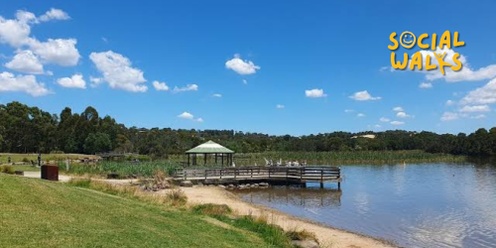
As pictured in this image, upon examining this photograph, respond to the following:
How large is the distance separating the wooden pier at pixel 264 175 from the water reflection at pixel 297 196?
145 centimetres

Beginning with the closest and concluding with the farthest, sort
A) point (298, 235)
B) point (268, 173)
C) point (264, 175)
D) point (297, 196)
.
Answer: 1. point (298, 235)
2. point (297, 196)
3. point (264, 175)
4. point (268, 173)

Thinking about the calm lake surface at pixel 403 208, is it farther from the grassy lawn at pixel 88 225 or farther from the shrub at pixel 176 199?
the grassy lawn at pixel 88 225

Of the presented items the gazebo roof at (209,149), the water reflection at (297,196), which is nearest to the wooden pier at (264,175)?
the water reflection at (297,196)

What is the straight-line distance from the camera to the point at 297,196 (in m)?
36.0

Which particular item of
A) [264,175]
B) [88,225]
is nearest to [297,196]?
[264,175]

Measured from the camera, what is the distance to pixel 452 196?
1476 inches

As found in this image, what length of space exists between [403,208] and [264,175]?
51.3ft

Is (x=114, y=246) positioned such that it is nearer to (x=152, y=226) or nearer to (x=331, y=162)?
(x=152, y=226)

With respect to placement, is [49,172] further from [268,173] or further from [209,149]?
[209,149]

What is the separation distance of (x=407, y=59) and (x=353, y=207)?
11.6 metres

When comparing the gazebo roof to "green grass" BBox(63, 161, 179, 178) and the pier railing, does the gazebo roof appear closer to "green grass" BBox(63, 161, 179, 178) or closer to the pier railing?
"green grass" BBox(63, 161, 179, 178)

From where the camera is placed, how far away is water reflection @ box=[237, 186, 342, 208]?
106ft

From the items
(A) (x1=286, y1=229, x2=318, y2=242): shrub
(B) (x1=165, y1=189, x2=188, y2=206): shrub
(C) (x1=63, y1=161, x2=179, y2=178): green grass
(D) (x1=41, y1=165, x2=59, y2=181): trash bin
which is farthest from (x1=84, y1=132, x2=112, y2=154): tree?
(A) (x1=286, y1=229, x2=318, y2=242): shrub

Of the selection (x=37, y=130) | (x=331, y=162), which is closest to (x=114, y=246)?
(x=331, y=162)
